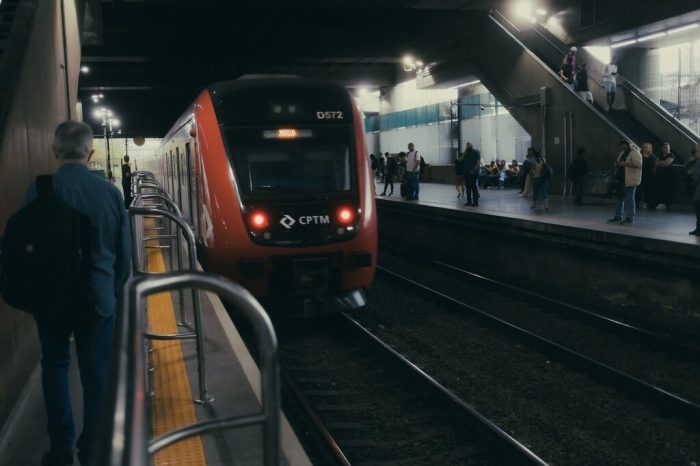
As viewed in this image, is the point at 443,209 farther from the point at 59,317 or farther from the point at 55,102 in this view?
the point at 59,317

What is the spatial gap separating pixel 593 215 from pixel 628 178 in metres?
1.96

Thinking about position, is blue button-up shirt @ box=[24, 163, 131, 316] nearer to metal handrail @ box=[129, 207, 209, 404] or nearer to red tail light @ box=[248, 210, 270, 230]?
metal handrail @ box=[129, 207, 209, 404]

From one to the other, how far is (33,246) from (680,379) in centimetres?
593

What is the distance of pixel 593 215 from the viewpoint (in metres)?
13.2

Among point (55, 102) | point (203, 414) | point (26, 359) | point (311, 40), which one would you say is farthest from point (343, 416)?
point (311, 40)

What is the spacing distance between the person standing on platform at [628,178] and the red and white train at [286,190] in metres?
5.30

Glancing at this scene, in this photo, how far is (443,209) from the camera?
1519 cm

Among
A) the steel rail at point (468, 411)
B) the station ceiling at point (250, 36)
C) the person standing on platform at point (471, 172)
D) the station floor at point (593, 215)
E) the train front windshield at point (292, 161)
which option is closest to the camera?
the steel rail at point (468, 411)

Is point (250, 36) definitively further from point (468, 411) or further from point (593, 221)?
point (468, 411)

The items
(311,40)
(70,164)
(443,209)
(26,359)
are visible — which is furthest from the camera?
(311,40)

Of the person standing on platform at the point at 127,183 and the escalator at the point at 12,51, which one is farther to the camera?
the person standing on platform at the point at 127,183

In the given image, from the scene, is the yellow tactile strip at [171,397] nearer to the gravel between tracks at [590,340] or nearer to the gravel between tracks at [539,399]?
the gravel between tracks at [539,399]

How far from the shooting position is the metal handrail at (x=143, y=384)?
124 centimetres

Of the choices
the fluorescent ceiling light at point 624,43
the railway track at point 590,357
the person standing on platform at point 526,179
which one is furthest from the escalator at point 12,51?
the fluorescent ceiling light at point 624,43
